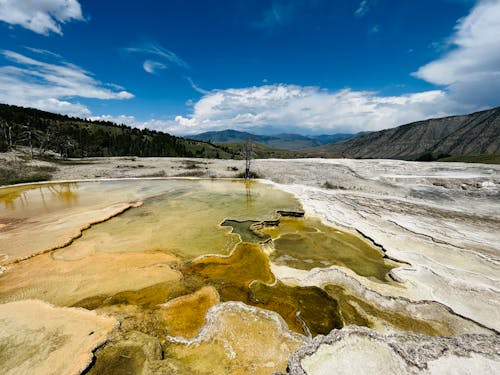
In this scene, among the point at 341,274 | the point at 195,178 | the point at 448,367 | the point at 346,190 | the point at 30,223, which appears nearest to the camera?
the point at 448,367

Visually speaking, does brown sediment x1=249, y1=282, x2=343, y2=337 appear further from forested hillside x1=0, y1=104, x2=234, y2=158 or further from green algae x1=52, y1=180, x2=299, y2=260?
forested hillside x1=0, y1=104, x2=234, y2=158

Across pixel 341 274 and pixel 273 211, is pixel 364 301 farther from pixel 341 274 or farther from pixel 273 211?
pixel 273 211

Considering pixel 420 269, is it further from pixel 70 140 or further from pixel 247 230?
pixel 70 140

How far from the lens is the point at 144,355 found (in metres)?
5.58

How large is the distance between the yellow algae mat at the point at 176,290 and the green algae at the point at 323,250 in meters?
0.06

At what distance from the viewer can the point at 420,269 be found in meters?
9.40

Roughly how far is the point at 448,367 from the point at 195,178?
3228 cm

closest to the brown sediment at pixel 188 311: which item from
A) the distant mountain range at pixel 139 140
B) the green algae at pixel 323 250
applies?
the green algae at pixel 323 250

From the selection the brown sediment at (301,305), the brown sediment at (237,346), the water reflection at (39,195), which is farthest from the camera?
the water reflection at (39,195)

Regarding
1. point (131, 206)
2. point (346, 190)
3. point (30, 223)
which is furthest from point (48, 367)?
point (346, 190)

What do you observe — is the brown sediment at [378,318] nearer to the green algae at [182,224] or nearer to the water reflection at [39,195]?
the green algae at [182,224]

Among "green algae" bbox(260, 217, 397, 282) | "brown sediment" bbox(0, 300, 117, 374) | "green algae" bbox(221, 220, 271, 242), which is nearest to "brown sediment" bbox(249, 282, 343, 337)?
"green algae" bbox(260, 217, 397, 282)

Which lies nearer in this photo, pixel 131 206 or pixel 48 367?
pixel 48 367

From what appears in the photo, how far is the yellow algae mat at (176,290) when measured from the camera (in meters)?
5.69
